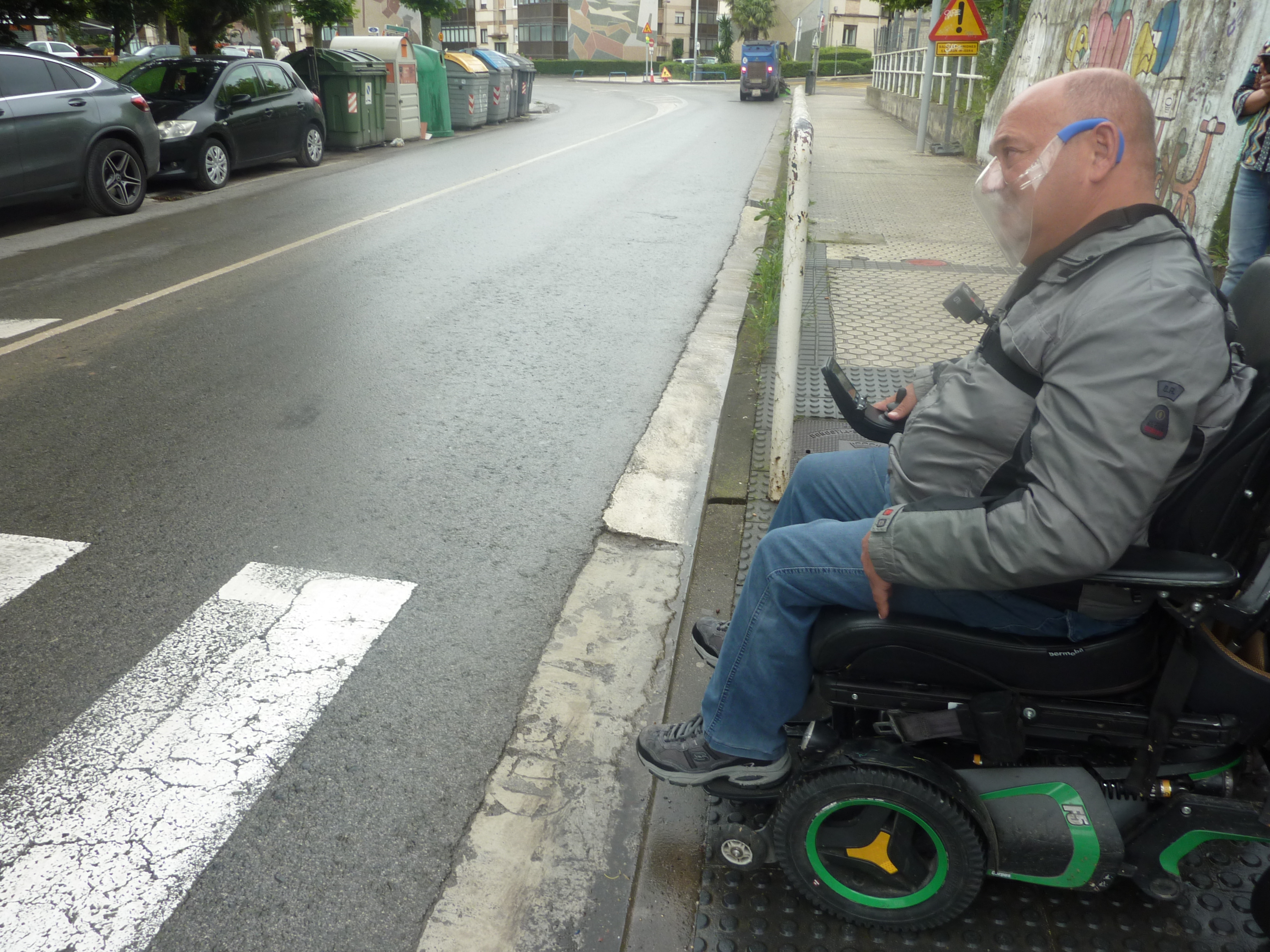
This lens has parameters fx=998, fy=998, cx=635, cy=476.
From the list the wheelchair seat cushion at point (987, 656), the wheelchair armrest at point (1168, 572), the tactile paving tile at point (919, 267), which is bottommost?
the tactile paving tile at point (919, 267)

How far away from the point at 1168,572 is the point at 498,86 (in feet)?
80.9

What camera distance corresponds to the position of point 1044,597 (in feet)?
6.22

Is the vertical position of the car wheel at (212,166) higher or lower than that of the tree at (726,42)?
lower

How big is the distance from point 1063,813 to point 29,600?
3.07m

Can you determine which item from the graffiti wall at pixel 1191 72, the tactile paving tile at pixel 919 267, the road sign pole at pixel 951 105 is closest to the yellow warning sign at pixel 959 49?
the road sign pole at pixel 951 105

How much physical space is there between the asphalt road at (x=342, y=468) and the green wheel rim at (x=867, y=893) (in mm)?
831

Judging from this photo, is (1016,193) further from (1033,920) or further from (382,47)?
(382,47)

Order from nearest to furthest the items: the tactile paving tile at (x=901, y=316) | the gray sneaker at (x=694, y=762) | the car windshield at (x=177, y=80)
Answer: the gray sneaker at (x=694, y=762)
the tactile paving tile at (x=901, y=316)
the car windshield at (x=177, y=80)

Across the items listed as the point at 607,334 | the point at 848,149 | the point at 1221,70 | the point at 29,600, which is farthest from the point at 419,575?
the point at 848,149

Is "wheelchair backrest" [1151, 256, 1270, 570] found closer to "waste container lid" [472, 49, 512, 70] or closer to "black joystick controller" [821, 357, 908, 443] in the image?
"black joystick controller" [821, 357, 908, 443]

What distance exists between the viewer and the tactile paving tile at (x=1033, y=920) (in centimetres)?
202

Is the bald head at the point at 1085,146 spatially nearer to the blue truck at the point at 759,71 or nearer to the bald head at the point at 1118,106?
the bald head at the point at 1118,106

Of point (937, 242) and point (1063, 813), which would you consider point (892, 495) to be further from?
point (937, 242)

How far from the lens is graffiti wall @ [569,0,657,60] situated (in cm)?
9112
